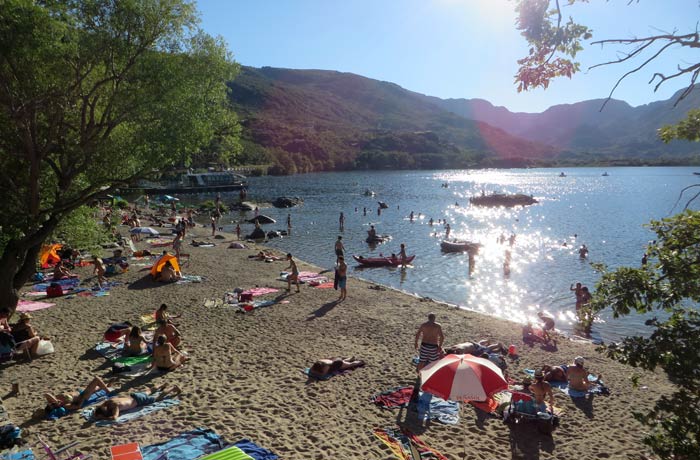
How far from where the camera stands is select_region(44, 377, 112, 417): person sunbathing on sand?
8109mm

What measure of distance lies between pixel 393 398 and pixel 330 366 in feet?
5.89

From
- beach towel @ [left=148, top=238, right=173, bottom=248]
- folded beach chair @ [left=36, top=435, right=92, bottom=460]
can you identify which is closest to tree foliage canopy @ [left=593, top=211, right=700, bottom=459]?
folded beach chair @ [left=36, top=435, right=92, bottom=460]

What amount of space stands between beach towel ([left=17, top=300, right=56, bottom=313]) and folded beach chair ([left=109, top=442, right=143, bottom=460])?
9976 millimetres

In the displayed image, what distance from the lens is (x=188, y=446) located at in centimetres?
720

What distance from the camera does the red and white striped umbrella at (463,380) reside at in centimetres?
728

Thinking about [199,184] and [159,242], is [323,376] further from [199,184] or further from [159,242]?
[199,184]

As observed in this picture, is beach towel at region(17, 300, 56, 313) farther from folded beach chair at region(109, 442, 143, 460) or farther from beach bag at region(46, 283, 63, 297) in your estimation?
folded beach chair at region(109, 442, 143, 460)

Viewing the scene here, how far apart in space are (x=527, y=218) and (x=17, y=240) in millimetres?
56305

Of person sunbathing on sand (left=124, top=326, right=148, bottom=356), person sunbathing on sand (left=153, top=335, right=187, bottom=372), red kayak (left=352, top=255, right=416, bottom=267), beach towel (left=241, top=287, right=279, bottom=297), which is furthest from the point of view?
red kayak (left=352, top=255, right=416, bottom=267)

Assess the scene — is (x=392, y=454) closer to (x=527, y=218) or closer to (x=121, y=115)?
(x=121, y=115)

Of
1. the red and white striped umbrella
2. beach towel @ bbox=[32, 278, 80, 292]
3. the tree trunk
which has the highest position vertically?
the tree trunk

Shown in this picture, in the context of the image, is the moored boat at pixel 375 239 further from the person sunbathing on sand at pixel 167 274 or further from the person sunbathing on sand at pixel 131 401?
the person sunbathing on sand at pixel 131 401

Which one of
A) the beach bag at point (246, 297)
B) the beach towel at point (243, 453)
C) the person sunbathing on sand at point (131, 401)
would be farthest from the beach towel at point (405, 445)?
the beach bag at point (246, 297)

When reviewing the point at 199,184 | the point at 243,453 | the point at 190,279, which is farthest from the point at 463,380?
the point at 199,184
